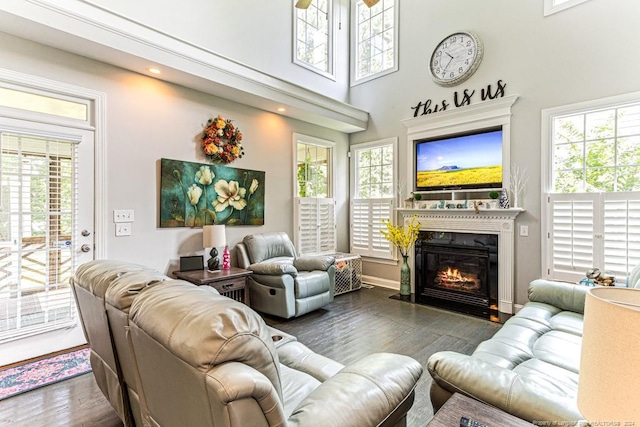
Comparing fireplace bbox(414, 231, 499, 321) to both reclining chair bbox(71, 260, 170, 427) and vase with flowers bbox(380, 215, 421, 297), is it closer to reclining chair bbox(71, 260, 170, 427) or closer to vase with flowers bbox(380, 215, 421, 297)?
vase with flowers bbox(380, 215, 421, 297)

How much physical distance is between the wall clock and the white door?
453 cm

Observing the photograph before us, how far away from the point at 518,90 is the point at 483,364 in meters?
3.89

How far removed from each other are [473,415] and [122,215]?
11.6 ft

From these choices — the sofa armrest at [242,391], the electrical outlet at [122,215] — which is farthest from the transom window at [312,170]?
the sofa armrest at [242,391]

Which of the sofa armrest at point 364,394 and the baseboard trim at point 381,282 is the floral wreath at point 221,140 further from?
the sofa armrest at point 364,394

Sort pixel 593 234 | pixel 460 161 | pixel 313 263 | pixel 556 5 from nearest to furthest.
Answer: pixel 593 234 < pixel 556 5 < pixel 313 263 < pixel 460 161

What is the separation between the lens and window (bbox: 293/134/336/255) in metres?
5.09

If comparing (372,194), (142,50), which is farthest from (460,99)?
(142,50)

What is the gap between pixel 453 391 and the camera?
131 cm

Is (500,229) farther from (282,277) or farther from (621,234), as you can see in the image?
(282,277)

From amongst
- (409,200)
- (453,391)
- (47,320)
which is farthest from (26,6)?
(409,200)

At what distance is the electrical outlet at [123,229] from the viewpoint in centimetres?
332

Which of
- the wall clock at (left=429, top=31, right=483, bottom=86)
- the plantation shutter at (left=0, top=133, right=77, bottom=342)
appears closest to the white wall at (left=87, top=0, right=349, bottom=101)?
the plantation shutter at (left=0, top=133, right=77, bottom=342)

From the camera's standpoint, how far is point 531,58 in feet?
12.8
